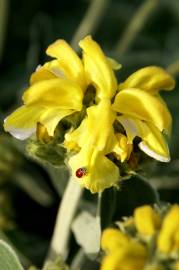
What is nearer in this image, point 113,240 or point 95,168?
point 113,240

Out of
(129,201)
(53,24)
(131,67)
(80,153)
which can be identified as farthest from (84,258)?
(53,24)

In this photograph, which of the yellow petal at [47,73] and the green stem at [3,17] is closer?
the yellow petal at [47,73]

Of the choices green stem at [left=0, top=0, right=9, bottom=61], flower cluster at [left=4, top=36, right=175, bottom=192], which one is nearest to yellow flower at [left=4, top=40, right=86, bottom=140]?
flower cluster at [left=4, top=36, right=175, bottom=192]

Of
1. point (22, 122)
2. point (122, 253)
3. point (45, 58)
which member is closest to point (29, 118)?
point (22, 122)

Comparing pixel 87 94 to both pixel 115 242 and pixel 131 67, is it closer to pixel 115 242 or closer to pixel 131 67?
pixel 115 242

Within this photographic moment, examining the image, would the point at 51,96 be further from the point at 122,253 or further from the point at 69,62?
the point at 122,253

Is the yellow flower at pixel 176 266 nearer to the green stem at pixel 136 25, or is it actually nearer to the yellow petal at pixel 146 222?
the yellow petal at pixel 146 222

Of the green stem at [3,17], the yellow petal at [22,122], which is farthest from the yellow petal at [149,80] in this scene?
the green stem at [3,17]

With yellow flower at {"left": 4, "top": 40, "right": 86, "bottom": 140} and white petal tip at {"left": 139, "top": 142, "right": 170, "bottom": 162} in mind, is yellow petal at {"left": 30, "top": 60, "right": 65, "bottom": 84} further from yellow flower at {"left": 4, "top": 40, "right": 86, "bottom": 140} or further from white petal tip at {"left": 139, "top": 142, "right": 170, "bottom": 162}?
white petal tip at {"left": 139, "top": 142, "right": 170, "bottom": 162}
